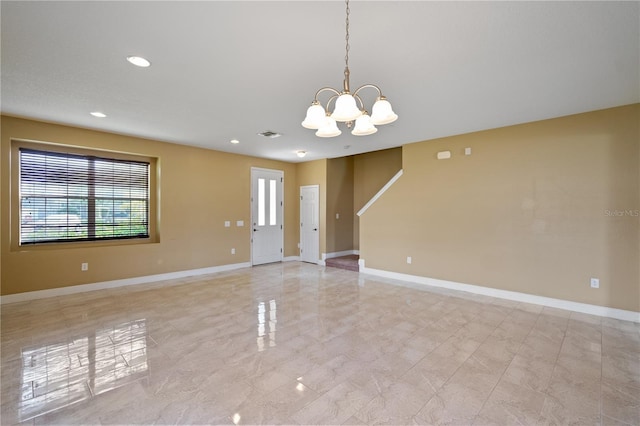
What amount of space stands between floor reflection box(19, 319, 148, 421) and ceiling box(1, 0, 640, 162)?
2691 millimetres

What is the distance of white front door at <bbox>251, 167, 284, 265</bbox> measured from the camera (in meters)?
7.14

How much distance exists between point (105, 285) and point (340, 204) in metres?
5.24

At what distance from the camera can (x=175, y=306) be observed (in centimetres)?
415

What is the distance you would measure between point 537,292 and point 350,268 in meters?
3.39

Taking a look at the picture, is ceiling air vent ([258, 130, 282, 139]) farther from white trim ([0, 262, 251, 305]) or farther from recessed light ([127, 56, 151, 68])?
white trim ([0, 262, 251, 305])

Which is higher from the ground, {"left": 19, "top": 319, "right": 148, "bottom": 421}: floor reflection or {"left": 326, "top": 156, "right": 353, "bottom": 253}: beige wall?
{"left": 326, "top": 156, "right": 353, "bottom": 253}: beige wall

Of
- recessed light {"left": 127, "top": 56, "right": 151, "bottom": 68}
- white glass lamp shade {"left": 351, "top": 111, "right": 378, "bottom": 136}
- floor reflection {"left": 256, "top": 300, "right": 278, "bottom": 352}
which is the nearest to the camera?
white glass lamp shade {"left": 351, "top": 111, "right": 378, "bottom": 136}

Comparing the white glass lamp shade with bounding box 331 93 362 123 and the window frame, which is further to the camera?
the window frame

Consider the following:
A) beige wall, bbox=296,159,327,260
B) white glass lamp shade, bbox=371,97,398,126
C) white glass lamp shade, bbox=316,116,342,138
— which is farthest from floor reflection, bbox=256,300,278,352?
beige wall, bbox=296,159,327,260

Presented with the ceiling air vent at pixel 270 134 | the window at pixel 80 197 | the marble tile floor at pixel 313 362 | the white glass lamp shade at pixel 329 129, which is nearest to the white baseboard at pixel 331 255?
the marble tile floor at pixel 313 362

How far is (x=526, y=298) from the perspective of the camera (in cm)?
436

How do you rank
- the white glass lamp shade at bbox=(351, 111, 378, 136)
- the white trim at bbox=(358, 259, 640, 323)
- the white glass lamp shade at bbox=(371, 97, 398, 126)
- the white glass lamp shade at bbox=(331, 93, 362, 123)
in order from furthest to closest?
the white trim at bbox=(358, 259, 640, 323) < the white glass lamp shade at bbox=(351, 111, 378, 136) < the white glass lamp shade at bbox=(371, 97, 398, 126) < the white glass lamp shade at bbox=(331, 93, 362, 123)

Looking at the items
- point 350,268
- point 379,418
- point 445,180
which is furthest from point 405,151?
point 379,418

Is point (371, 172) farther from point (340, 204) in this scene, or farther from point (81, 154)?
point (81, 154)
